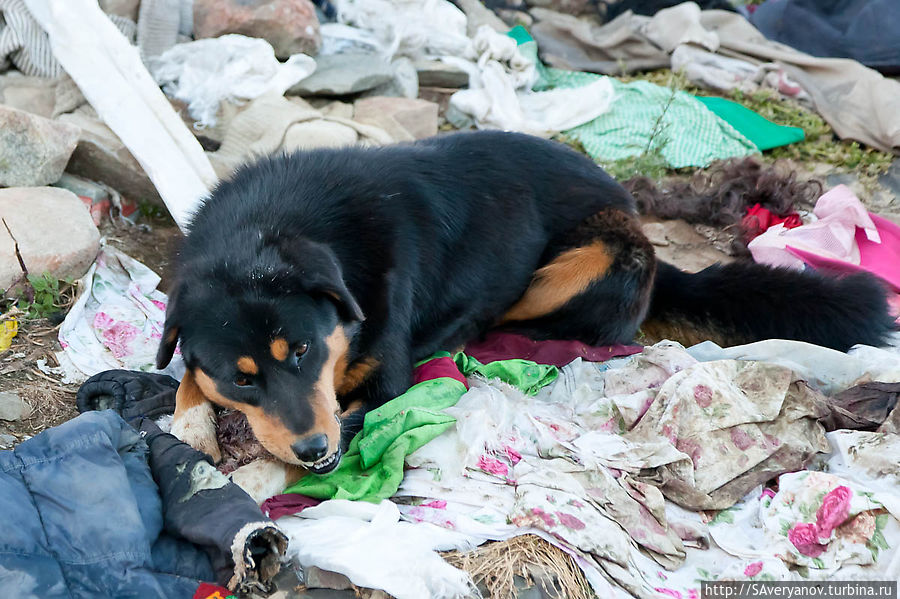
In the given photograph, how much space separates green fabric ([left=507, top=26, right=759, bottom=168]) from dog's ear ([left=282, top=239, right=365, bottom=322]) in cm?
408

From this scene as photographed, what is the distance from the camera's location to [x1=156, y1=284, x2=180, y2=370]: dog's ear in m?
2.83

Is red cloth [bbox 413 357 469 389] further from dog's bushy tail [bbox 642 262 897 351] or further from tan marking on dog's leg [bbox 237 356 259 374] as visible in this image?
dog's bushy tail [bbox 642 262 897 351]

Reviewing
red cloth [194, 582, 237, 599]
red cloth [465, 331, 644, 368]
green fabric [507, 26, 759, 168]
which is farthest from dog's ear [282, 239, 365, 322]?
green fabric [507, 26, 759, 168]

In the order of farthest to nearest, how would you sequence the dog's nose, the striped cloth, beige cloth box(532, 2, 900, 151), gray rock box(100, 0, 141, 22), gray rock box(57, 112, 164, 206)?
beige cloth box(532, 2, 900, 151) < gray rock box(100, 0, 141, 22) < the striped cloth < gray rock box(57, 112, 164, 206) < the dog's nose

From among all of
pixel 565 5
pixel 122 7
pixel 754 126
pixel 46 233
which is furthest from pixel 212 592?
pixel 565 5

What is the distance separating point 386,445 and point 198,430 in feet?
2.52

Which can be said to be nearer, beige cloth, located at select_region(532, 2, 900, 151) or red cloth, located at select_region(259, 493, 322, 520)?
red cloth, located at select_region(259, 493, 322, 520)

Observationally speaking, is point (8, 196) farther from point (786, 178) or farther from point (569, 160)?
point (786, 178)

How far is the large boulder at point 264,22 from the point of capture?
641 cm

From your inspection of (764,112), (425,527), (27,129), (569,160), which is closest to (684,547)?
(425,527)

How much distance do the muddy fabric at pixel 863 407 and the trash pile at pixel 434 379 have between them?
12 mm

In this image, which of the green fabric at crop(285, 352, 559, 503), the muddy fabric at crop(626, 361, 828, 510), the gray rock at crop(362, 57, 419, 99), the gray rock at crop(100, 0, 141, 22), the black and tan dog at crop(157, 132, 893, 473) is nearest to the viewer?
the black and tan dog at crop(157, 132, 893, 473)

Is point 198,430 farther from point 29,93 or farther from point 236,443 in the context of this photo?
point 29,93

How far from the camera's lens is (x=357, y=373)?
11.1 feet
